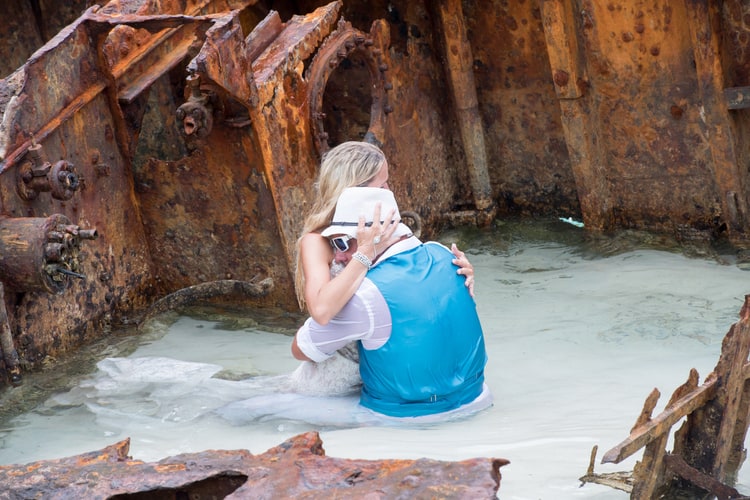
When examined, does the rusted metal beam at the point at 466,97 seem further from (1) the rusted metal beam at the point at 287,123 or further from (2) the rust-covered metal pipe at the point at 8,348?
(2) the rust-covered metal pipe at the point at 8,348

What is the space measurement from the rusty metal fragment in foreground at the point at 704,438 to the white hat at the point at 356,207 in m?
1.29

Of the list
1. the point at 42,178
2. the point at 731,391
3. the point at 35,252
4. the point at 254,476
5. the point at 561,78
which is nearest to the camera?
the point at 254,476

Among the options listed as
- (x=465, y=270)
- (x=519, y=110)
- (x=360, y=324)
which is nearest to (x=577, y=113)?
(x=519, y=110)

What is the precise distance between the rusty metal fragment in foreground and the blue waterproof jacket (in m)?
0.95

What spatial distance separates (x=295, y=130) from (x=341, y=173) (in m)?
1.44

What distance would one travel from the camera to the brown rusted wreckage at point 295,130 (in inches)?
186

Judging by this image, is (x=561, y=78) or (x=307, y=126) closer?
(x=307, y=126)

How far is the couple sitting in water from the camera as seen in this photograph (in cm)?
354

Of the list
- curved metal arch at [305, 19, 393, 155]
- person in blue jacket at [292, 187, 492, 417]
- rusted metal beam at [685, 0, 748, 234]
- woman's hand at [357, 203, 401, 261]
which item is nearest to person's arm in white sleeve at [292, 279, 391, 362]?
person in blue jacket at [292, 187, 492, 417]

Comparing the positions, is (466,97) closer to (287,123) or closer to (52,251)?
(287,123)

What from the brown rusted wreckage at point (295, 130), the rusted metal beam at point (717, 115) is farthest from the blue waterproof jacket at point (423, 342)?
the rusted metal beam at point (717, 115)

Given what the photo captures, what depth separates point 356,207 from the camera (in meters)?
3.64

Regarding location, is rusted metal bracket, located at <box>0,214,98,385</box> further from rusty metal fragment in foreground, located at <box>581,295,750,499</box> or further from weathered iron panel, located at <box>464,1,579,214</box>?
weathered iron panel, located at <box>464,1,579,214</box>

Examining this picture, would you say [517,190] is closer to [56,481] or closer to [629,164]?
[629,164]
